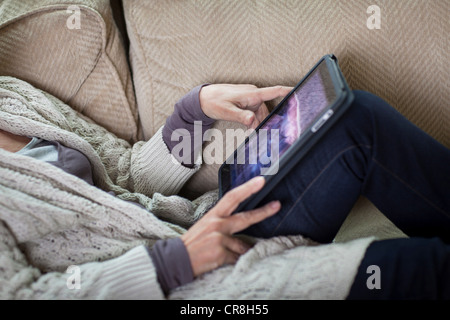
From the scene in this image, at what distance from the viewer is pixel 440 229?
2.28 feet

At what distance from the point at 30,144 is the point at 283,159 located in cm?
54

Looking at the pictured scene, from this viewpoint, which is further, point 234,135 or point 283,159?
point 234,135

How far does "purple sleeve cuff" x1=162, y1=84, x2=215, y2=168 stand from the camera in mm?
875

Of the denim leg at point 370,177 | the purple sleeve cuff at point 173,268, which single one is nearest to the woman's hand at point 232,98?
the denim leg at point 370,177

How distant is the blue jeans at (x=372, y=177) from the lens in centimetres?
66

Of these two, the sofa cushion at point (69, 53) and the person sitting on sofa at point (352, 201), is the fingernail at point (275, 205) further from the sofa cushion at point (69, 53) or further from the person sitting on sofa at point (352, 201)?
the sofa cushion at point (69, 53)

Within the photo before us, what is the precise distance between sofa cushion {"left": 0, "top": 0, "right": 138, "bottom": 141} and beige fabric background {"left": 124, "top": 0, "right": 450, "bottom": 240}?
8 cm

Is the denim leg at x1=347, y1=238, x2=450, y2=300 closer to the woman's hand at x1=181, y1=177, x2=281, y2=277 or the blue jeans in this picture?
the blue jeans

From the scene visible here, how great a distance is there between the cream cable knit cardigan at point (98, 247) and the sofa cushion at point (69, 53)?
0.12 meters

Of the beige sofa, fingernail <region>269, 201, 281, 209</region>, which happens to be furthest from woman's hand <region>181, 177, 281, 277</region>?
the beige sofa

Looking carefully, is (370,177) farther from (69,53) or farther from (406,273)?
(69,53)
